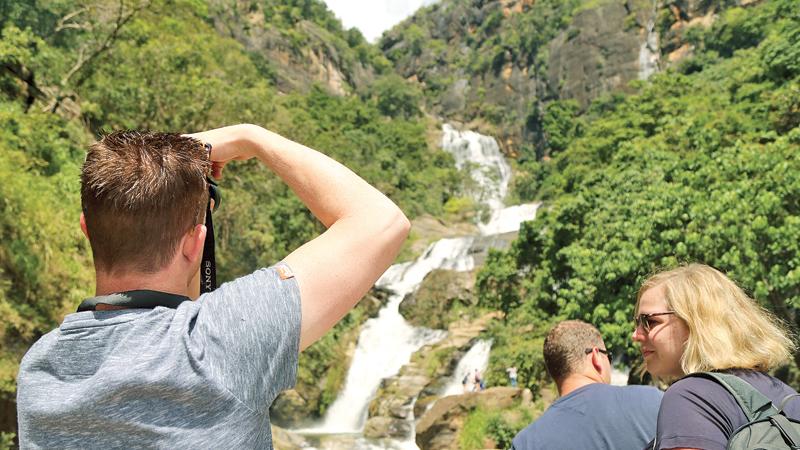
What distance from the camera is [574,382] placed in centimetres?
314

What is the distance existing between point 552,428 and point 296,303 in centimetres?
207

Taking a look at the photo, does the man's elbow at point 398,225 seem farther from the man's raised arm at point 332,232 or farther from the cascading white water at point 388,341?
the cascading white water at point 388,341

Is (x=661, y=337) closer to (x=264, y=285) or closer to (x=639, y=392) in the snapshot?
(x=639, y=392)

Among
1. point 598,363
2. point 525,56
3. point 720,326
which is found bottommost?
point 598,363

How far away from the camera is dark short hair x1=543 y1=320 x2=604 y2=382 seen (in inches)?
124

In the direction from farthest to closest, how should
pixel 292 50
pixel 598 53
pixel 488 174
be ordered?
1. pixel 292 50
2. pixel 598 53
3. pixel 488 174

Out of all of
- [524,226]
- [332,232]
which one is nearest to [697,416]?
[332,232]

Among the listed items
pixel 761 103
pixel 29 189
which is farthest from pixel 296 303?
pixel 761 103

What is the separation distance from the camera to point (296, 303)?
120cm

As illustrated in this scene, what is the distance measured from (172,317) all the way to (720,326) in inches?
68.1

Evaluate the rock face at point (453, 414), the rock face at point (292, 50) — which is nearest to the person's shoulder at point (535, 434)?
the rock face at point (453, 414)

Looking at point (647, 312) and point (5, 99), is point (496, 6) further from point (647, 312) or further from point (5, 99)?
point (647, 312)

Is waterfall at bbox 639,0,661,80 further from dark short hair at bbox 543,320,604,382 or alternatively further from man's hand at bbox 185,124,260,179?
man's hand at bbox 185,124,260,179

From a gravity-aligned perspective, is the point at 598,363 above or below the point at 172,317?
below
